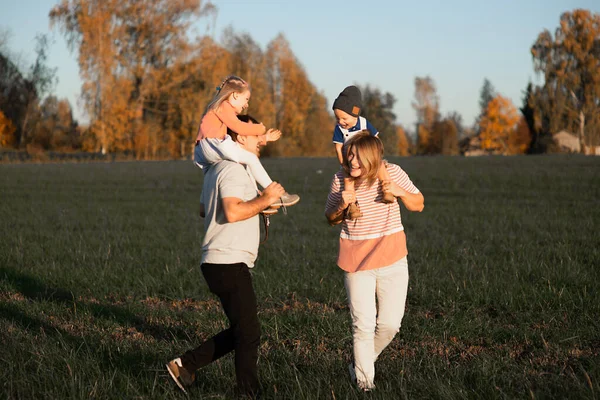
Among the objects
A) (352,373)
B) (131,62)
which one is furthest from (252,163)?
(131,62)

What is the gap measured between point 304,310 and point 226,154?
9.25 ft

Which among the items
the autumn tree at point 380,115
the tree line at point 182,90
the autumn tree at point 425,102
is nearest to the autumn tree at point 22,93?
the tree line at point 182,90

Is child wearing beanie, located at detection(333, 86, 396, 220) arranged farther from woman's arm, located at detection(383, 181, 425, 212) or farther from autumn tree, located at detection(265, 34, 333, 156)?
autumn tree, located at detection(265, 34, 333, 156)

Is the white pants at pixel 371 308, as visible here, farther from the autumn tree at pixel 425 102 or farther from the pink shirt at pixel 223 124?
the autumn tree at pixel 425 102

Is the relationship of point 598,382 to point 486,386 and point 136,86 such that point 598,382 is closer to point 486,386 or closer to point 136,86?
point 486,386

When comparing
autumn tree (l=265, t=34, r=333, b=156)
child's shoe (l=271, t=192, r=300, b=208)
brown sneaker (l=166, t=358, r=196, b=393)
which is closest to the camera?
child's shoe (l=271, t=192, r=300, b=208)

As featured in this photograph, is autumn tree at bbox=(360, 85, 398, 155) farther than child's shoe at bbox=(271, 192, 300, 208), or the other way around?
autumn tree at bbox=(360, 85, 398, 155)

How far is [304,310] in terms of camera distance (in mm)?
6660

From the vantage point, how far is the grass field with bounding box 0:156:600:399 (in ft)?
14.9

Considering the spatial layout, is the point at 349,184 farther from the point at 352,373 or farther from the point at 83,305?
the point at 83,305

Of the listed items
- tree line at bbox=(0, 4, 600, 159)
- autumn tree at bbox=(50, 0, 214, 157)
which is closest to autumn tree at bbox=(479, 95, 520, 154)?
tree line at bbox=(0, 4, 600, 159)

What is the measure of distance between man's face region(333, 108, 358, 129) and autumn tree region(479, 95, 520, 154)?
96.1 metres

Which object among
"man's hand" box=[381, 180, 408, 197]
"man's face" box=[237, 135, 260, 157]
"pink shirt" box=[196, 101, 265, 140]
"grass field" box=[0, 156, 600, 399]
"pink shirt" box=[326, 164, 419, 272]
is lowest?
"grass field" box=[0, 156, 600, 399]

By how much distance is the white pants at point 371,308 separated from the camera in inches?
172
